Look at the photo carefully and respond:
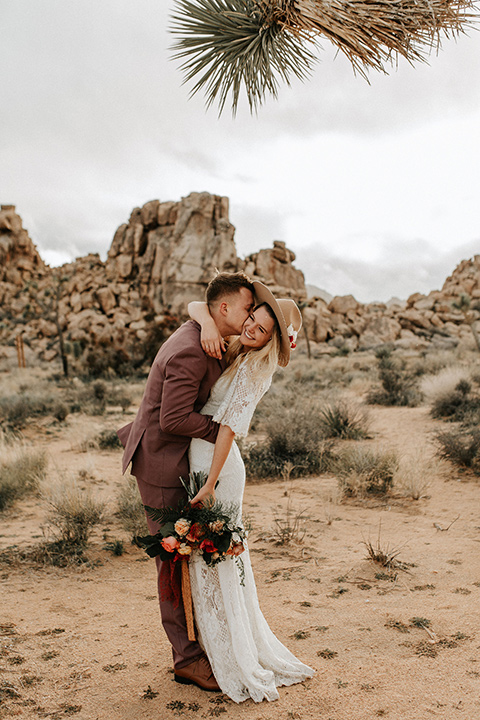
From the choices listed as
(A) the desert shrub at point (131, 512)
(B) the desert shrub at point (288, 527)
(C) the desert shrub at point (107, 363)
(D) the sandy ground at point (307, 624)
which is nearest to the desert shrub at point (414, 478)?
(D) the sandy ground at point (307, 624)

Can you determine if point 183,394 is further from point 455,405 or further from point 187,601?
point 455,405

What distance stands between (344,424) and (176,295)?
30.7m

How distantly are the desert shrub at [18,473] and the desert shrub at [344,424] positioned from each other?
15.1 feet

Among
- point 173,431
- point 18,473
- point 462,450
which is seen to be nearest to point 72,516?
point 18,473

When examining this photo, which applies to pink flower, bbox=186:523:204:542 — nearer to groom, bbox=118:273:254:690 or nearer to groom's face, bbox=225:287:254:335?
groom, bbox=118:273:254:690

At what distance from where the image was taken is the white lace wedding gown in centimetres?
252

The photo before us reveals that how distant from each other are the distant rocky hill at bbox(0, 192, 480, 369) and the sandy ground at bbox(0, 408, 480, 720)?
29.0m

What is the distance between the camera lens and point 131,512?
5398 millimetres

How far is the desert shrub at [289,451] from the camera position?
292 inches

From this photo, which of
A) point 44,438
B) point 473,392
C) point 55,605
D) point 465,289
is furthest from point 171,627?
point 465,289

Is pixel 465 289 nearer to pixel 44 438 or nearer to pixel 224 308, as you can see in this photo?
pixel 44 438

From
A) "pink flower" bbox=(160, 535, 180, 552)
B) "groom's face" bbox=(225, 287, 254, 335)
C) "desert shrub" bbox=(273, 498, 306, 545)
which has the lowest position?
"desert shrub" bbox=(273, 498, 306, 545)

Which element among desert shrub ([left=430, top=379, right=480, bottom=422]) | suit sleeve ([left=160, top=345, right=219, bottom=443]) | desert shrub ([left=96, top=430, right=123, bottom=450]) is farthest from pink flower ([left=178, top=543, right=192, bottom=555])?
desert shrub ([left=430, top=379, right=480, bottom=422])

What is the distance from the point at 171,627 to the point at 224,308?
62.8 inches
